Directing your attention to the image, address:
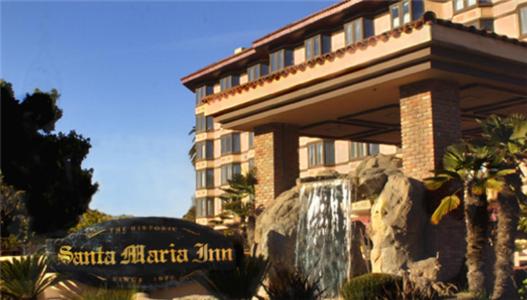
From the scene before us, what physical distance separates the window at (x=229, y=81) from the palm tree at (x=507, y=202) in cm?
4446

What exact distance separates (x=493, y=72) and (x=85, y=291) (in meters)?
18.1

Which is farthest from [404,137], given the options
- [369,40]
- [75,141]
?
[75,141]

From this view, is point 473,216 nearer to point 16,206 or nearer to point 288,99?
point 288,99

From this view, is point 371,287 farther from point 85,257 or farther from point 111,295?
point 85,257

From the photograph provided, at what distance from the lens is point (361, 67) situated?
27.7 metres

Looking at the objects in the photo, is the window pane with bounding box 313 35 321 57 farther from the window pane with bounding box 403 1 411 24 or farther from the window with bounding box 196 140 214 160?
the window with bounding box 196 140 214 160

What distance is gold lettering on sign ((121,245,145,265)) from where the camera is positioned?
57.0 ft

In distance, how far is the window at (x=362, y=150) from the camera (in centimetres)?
5212

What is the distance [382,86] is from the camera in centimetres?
2786

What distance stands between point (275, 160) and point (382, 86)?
858 cm

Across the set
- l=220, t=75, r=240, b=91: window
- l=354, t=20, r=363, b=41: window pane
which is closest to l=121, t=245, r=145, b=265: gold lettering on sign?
l=354, t=20, r=363, b=41: window pane

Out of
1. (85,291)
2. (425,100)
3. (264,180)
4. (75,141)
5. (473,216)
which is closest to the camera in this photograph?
(85,291)

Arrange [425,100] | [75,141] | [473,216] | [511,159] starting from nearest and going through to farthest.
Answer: [473,216] → [511,159] → [425,100] → [75,141]

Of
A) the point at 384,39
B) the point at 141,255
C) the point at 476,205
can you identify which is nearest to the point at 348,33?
the point at 384,39
